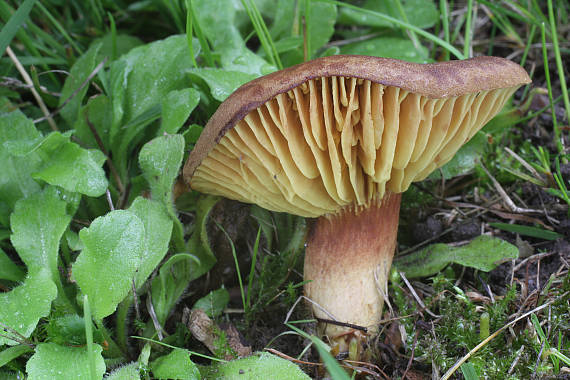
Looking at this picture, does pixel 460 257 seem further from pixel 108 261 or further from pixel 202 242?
pixel 108 261

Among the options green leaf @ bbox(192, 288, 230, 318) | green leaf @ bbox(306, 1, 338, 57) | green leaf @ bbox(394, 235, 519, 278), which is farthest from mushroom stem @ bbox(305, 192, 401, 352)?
green leaf @ bbox(306, 1, 338, 57)

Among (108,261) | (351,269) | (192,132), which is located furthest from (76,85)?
(351,269)

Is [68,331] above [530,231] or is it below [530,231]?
below

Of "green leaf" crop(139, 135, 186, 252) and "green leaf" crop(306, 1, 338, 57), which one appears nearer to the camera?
"green leaf" crop(139, 135, 186, 252)

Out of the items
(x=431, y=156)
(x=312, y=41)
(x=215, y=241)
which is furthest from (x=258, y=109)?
(x=312, y=41)

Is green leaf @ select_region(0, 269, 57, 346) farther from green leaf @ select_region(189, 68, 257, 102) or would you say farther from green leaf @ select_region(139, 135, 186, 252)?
green leaf @ select_region(189, 68, 257, 102)

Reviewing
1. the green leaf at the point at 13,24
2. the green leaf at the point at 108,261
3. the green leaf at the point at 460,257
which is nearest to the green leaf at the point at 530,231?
the green leaf at the point at 460,257

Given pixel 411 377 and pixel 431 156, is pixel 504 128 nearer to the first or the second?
pixel 431 156
